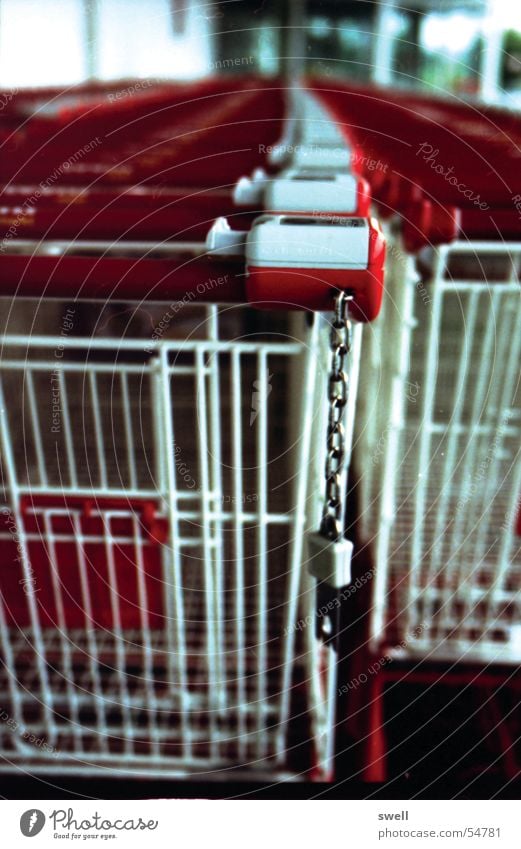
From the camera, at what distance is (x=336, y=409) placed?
18.8 inches

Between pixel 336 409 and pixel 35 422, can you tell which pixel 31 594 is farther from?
pixel 336 409

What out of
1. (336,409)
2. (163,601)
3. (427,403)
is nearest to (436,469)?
(427,403)

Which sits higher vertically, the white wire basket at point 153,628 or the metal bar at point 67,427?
the metal bar at point 67,427

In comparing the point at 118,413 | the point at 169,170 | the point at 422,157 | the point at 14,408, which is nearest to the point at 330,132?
the point at 422,157

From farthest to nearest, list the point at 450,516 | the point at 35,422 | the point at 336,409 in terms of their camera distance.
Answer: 1. the point at 450,516
2. the point at 35,422
3. the point at 336,409

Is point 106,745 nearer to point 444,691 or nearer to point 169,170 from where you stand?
point 444,691

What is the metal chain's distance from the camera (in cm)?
45

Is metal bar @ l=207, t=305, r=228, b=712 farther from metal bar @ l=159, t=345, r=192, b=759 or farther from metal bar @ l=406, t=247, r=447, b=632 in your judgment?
metal bar @ l=406, t=247, r=447, b=632

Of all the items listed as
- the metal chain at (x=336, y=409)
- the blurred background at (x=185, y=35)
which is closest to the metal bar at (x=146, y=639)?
the metal chain at (x=336, y=409)
